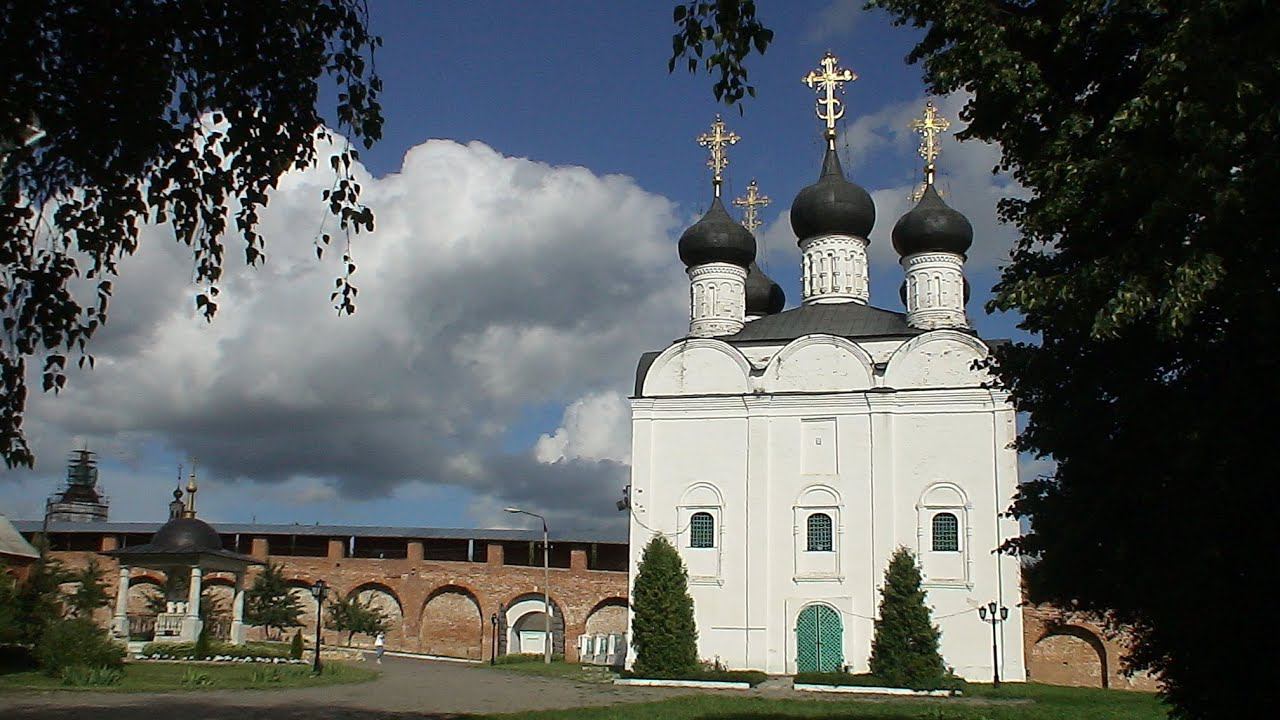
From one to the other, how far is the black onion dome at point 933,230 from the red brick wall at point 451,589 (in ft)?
40.3

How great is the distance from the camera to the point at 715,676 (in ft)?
76.6

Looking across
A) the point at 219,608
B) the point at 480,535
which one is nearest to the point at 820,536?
the point at 480,535

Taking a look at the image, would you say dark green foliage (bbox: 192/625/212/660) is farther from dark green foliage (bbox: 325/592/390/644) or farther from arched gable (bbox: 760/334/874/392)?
arched gable (bbox: 760/334/874/392)

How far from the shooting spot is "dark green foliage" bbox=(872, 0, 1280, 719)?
21.6 ft

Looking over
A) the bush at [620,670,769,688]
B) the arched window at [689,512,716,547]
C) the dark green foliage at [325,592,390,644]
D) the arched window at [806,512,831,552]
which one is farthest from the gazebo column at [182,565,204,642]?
the arched window at [806,512,831,552]

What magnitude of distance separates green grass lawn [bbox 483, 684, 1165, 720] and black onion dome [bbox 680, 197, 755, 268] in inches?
481

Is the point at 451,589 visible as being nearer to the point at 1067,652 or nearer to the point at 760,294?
the point at 760,294

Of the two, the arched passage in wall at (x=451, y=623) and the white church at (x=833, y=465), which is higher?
the white church at (x=833, y=465)

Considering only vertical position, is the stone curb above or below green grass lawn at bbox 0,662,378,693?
below

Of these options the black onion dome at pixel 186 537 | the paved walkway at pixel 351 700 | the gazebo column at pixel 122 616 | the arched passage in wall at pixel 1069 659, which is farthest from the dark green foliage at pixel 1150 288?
the gazebo column at pixel 122 616

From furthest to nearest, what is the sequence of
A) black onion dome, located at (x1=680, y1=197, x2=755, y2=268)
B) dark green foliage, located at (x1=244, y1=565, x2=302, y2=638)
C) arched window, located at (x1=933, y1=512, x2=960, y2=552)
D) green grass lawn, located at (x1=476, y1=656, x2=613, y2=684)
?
dark green foliage, located at (x1=244, y1=565, x2=302, y2=638) < black onion dome, located at (x1=680, y1=197, x2=755, y2=268) < arched window, located at (x1=933, y1=512, x2=960, y2=552) < green grass lawn, located at (x1=476, y1=656, x2=613, y2=684)

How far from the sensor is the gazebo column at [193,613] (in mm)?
25344

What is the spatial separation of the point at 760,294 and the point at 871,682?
14.1 metres

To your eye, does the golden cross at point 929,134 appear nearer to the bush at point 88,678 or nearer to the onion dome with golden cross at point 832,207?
the onion dome with golden cross at point 832,207
